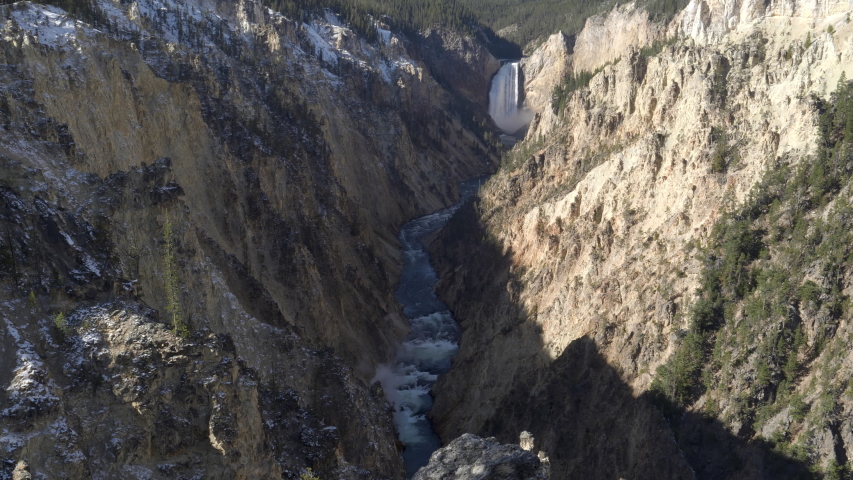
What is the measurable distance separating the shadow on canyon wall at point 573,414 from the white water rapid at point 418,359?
1.43 meters

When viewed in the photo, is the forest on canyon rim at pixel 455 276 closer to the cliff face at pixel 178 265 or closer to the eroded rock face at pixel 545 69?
the cliff face at pixel 178 265

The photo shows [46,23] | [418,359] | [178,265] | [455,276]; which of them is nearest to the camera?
[178,265]

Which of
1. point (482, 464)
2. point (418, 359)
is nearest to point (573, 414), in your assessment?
point (418, 359)

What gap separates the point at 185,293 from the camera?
33.3 meters

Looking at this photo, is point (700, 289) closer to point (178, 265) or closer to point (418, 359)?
point (178, 265)

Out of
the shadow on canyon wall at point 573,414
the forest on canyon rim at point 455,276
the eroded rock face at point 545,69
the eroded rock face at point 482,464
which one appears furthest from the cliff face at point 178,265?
the eroded rock face at point 545,69

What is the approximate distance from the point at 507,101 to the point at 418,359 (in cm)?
10205

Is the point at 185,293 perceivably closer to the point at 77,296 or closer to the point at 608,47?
the point at 77,296

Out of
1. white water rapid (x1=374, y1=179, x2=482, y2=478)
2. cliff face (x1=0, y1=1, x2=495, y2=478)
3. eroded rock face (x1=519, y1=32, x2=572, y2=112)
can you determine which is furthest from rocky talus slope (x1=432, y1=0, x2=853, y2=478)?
eroded rock face (x1=519, y1=32, x2=572, y2=112)

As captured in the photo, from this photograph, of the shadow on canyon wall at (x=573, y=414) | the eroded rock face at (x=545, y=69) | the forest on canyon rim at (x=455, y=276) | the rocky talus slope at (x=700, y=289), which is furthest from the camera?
the eroded rock face at (x=545, y=69)

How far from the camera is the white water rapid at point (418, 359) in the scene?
148 feet

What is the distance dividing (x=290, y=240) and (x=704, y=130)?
27.4 meters

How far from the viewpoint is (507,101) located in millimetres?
150250

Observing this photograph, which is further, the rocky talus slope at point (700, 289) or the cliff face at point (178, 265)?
the rocky talus slope at point (700, 289)
